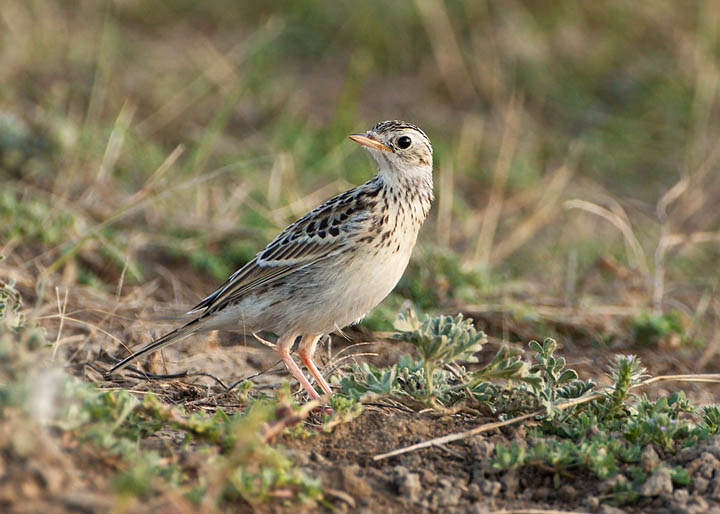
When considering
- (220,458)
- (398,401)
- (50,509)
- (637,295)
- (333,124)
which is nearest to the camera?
(50,509)

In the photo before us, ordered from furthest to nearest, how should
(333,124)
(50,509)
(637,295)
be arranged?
(333,124)
(637,295)
(50,509)

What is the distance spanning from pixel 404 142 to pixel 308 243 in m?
0.81

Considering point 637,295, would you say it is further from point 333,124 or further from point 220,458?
point 220,458

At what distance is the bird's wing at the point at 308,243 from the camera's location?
472cm

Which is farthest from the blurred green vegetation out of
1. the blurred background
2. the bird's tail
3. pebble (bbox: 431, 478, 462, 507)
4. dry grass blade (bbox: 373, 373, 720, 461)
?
pebble (bbox: 431, 478, 462, 507)

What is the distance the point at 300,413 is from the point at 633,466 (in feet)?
4.32

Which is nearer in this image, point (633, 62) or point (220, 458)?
point (220, 458)

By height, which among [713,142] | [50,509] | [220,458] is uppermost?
[713,142]

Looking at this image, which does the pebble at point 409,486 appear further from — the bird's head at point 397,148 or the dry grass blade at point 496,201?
the dry grass blade at point 496,201

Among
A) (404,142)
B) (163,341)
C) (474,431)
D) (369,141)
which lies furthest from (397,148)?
(474,431)

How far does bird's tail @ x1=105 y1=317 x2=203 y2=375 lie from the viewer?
4.46 m

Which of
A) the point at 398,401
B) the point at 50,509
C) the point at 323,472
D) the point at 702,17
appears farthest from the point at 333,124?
the point at 50,509

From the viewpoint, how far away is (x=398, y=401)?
391cm

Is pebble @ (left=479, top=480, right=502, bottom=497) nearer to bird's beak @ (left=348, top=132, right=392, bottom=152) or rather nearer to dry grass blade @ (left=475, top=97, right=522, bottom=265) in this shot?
bird's beak @ (left=348, top=132, right=392, bottom=152)
